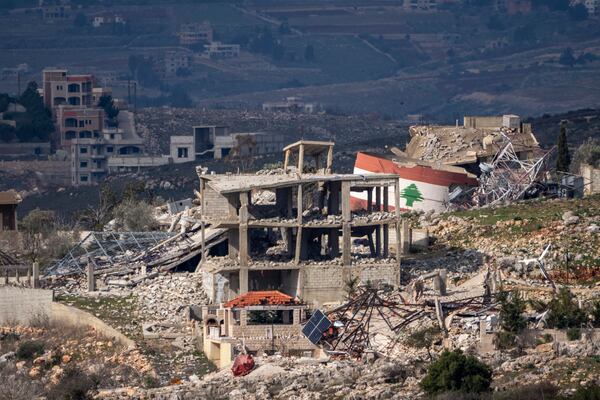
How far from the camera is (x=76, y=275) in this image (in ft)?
158

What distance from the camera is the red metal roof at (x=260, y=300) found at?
4019 cm

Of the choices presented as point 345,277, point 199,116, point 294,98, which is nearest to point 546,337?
point 345,277

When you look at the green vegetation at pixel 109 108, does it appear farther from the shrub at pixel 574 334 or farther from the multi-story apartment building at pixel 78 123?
the shrub at pixel 574 334

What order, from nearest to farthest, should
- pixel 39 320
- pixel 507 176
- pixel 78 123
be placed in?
pixel 39 320 → pixel 507 176 → pixel 78 123

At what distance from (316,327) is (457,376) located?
587 cm

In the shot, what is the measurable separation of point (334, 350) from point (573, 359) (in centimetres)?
494

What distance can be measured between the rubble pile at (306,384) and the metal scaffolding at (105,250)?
11.9 metres

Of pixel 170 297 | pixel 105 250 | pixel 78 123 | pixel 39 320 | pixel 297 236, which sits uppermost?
pixel 297 236

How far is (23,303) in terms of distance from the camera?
149 ft

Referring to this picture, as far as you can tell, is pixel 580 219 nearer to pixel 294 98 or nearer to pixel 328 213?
pixel 328 213

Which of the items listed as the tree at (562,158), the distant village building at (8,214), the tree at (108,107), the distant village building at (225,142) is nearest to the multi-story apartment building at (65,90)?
the tree at (108,107)

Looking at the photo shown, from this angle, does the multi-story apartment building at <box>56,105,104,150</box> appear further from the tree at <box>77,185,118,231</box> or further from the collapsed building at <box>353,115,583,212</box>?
the collapsed building at <box>353,115,583,212</box>

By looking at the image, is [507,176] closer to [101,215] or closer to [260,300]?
[101,215]

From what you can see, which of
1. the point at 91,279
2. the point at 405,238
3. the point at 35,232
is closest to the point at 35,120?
the point at 35,232
